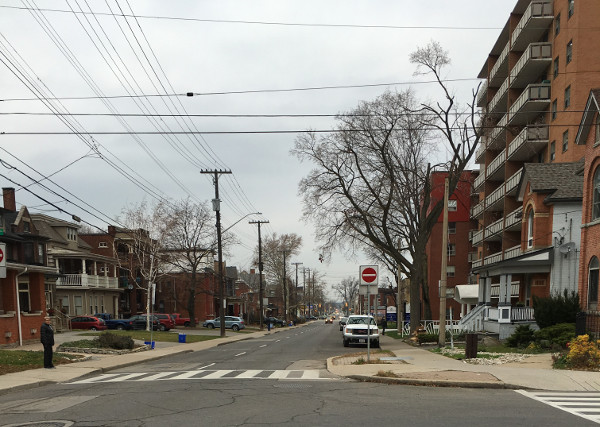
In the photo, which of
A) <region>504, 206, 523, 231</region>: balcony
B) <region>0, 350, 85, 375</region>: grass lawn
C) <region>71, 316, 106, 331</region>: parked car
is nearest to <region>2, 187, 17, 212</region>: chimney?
<region>71, 316, 106, 331</region>: parked car

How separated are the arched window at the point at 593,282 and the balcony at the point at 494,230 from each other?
702 inches

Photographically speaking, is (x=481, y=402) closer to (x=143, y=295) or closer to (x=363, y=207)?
(x=363, y=207)

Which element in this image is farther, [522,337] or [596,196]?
[522,337]

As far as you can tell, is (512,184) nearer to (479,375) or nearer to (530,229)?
(530,229)

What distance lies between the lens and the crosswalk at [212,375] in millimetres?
14258

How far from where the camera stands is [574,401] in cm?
1012

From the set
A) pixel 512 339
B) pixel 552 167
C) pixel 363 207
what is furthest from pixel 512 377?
pixel 363 207

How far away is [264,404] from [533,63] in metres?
36.5

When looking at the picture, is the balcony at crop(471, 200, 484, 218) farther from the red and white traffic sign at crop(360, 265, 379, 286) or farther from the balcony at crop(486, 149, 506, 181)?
the red and white traffic sign at crop(360, 265, 379, 286)

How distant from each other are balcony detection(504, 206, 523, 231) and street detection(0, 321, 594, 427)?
25.6 metres

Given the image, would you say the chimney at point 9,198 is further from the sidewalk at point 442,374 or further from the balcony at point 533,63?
the balcony at point 533,63

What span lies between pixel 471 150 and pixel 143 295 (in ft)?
162

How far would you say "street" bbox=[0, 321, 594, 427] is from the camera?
8336 millimetres

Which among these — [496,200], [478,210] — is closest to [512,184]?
[496,200]
